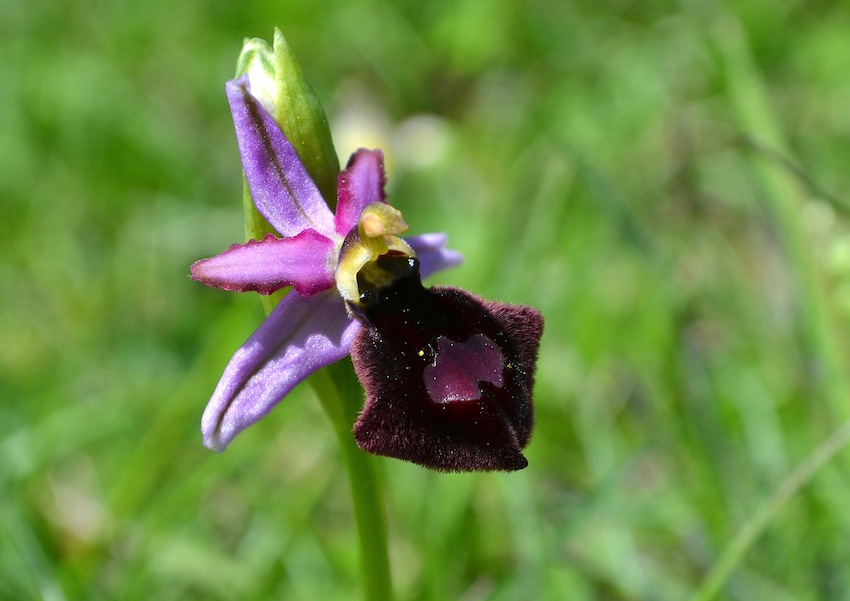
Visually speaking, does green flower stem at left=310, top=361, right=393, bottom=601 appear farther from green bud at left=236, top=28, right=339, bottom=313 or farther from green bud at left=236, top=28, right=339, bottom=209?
green bud at left=236, top=28, right=339, bottom=209

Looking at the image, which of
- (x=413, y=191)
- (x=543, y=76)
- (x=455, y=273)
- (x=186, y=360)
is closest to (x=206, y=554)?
(x=186, y=360)

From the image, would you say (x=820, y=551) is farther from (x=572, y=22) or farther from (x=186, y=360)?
(x=572, y=22)

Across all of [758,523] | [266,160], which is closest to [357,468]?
[266,160]

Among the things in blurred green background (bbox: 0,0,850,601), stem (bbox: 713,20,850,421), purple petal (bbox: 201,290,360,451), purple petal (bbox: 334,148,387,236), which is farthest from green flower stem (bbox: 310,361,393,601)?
stem (bbox: 713,20,850,421)

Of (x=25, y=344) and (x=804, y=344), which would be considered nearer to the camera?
(x=804, y=344)

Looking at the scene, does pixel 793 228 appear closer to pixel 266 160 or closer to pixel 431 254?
pixel 431 254

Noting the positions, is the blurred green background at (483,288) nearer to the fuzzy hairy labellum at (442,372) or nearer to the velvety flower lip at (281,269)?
the fuzzy hairy labellum at (442,372)

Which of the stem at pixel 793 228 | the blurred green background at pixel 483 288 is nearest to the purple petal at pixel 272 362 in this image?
the blurred green background at pixel 483 288
